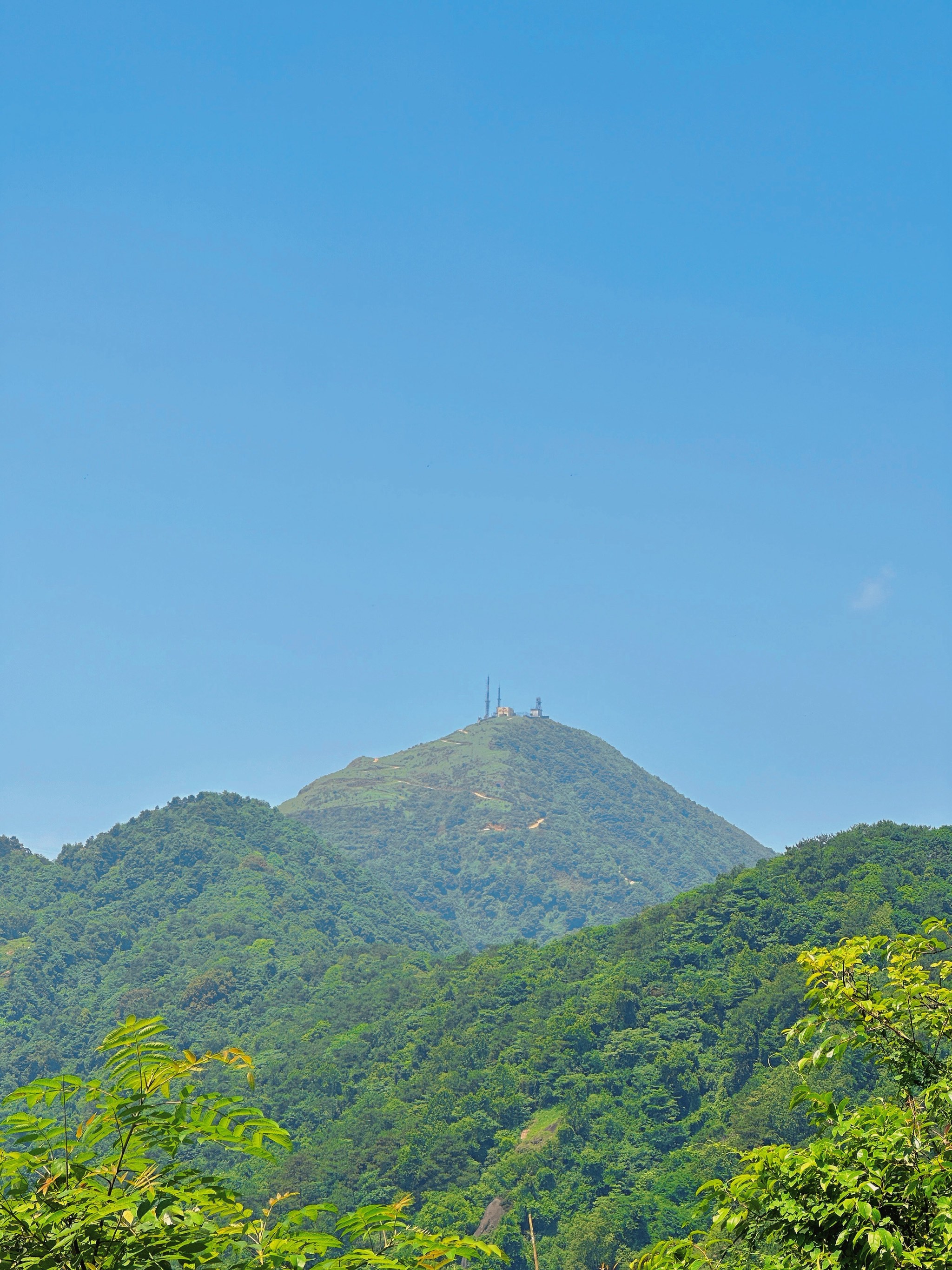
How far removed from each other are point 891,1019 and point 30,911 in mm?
116020

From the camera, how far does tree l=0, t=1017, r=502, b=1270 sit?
3.33 metres

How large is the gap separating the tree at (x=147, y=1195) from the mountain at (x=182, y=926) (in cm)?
8646

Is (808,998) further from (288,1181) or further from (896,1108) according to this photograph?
(288,1181)

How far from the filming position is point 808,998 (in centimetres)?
600

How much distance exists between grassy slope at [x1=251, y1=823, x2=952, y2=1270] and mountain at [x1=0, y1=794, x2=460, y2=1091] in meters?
17.1

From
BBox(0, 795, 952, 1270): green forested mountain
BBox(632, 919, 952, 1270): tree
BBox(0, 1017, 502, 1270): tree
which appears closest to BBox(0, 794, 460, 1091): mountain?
BBox(0, 795, 952, 1270): green forested mountain

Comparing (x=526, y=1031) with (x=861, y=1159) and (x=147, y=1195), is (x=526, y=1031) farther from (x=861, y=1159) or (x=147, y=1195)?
(x=147, y=1195)

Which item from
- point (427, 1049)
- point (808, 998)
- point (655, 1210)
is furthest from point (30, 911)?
point (808, 998)

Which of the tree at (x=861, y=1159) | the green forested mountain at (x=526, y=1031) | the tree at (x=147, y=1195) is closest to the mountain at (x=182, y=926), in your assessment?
the green forested mountain at (x=526, y=1031)

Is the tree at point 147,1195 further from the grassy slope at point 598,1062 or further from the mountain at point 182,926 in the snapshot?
the mountain at point 182,926

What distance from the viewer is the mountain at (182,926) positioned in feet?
294

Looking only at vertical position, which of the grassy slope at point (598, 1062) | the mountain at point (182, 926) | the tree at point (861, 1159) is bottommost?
the grassy slope at point (598, 1062)

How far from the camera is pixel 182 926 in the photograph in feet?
362

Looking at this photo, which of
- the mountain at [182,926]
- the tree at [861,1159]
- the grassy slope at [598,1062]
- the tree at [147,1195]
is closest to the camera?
the tree at [147,1195]
